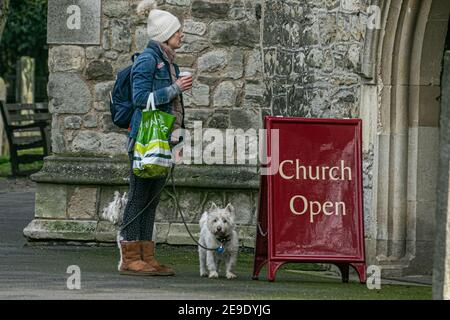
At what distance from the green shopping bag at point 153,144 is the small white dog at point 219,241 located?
2.36 feet

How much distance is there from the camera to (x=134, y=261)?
1184 centimetres

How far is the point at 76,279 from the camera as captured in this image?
A: 11469mm

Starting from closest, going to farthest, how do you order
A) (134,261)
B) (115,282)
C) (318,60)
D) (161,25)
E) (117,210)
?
1. (115,282)
2. (161,25)
3. (134,261)
4. (117,210)
5. (318,60)

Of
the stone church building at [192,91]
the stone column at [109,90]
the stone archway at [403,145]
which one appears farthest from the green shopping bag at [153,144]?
the stone column at [109,90]

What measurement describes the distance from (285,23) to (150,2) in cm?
238

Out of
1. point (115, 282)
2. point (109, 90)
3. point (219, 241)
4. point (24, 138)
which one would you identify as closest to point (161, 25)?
point (219, 241)

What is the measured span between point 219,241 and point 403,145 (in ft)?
5.49

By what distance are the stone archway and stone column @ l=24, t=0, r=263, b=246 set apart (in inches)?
107

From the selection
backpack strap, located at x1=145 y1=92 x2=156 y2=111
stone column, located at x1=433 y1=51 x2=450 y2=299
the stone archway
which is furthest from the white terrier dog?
stone column, located at x1=433 y1=51 x2=450 y2=299

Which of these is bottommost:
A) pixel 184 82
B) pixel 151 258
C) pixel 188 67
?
pixel 151 258

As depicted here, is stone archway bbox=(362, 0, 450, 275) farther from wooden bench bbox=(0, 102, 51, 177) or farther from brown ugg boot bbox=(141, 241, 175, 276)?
wooden bench bbox=(0, 102, 51, 177)

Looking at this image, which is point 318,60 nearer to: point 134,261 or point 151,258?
point 151,258

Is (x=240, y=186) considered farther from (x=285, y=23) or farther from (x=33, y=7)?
(x=33, y=7)

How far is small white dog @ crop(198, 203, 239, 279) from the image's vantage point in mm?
11906
